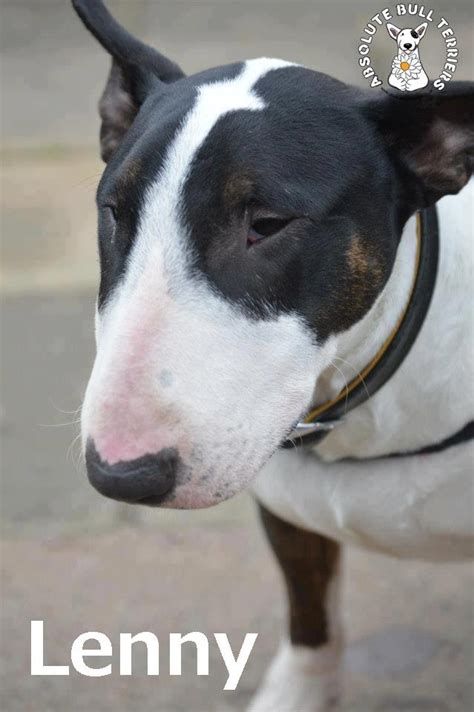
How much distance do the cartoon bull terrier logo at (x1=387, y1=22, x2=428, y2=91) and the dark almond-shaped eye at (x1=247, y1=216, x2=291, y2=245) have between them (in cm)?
41

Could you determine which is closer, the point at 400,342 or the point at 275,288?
the point at 275,288

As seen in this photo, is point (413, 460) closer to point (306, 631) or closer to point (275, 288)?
point (275, 288)

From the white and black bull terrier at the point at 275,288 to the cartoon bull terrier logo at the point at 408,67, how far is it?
67 millimetres

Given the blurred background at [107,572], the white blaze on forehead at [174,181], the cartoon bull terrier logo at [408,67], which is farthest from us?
the blurred background at [107,572]

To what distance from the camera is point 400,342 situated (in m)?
2.60

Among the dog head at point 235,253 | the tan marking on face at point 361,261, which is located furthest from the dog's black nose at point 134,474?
the tan marking on face at point 361,261

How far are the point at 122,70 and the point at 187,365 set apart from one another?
0.88 meters

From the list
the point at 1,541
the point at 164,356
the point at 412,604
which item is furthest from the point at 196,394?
the point at 1,541

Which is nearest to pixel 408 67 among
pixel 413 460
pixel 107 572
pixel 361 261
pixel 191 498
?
pixel 361 261

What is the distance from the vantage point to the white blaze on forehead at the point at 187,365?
2119 millimetres

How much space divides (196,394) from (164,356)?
0.08 meters

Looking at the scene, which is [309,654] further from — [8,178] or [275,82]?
[8,178]

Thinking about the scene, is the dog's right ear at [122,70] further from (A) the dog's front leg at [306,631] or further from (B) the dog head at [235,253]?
(A) the dog's front leg at [306,631]

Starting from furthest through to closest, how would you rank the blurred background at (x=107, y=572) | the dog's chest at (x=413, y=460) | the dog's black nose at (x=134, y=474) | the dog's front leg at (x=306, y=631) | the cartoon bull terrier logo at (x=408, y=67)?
the blurred background at (x=107, y=572), the dog's front leg at (x=306, y=631), the dog's chest at (x=413, y=460), the cartoon bull terrier logo at (x=408, y=67), the dog's black nose at (x=134, y=474)
